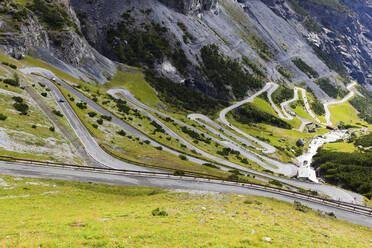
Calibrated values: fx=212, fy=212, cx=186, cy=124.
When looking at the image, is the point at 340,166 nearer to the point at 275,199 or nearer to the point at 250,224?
the point at 275,199

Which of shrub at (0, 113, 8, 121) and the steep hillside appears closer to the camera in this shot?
shrub at (0, 113, 8, 121)

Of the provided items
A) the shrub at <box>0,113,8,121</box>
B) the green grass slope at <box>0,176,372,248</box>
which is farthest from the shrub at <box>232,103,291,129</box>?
the shrub at <box>0,113,8,121</box>

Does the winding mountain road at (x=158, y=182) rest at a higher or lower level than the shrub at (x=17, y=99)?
lower

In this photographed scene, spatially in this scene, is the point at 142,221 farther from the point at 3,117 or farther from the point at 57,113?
the point at 57,113

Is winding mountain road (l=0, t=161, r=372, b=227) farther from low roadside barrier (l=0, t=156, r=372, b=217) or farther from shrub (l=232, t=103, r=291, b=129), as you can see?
shrub (l=232, t=103, r=291, b=129)

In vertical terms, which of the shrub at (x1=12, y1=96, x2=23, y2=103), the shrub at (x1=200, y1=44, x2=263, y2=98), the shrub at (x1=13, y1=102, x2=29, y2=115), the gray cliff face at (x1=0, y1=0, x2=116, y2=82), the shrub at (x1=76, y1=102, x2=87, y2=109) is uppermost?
the shrub at (x1=200, y1=44, x2=263, y2=98)

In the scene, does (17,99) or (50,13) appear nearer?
(17,99)

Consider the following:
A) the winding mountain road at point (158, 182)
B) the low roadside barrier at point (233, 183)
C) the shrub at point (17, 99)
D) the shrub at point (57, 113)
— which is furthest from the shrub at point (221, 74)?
the winding mountain road at point (158, 182)

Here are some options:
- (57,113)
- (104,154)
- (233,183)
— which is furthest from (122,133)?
(233,183)

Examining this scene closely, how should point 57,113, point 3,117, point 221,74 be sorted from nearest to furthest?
point 3,117, point 57,113, point 221,74

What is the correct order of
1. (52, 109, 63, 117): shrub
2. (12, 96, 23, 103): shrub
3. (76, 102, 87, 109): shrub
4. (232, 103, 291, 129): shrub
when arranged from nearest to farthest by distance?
1. (12, 96, 23, 103): shrub
2. (52, 109, 63, 117): shrub
3. (76, 102, 87, 109): shrub
4. (232, 103, 291, 129): shrub

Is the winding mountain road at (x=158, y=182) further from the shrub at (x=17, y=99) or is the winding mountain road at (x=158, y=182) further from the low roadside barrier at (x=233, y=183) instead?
the shrub at (x=17, y=99)

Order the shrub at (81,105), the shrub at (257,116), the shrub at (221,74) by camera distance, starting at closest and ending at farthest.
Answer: the shrub at (81,105)
the shrub at (257,116)
the shrub at (221,74)

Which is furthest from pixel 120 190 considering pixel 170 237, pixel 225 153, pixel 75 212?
pixel 225 153
